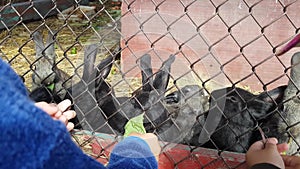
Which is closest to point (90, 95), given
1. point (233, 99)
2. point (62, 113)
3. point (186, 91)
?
point (186, 91)

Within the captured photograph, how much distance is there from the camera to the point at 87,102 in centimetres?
329

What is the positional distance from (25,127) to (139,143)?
983 millimetres

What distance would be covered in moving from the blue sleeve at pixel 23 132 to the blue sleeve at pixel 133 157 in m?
0.71

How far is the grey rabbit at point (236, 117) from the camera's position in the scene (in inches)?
118

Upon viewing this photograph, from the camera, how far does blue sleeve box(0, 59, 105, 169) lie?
86 centimetres

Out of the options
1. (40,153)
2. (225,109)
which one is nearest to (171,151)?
(225,109)

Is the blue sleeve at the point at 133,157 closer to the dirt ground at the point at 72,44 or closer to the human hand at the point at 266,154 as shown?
the human hand at the point at 266,154

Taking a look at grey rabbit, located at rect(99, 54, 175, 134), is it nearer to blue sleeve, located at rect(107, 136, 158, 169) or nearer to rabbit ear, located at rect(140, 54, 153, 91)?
rabbit ear, located at rect(140, 54, 153, 91)

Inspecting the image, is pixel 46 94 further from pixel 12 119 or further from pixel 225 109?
pixel 12 119

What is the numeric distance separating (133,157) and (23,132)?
32.0 inches

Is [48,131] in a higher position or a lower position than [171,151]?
higher

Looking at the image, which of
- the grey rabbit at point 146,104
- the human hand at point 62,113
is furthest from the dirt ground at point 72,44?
the human hand at point 62,113

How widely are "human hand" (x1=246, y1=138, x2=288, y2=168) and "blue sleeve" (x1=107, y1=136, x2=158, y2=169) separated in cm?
51

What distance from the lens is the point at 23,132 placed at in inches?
34.2
